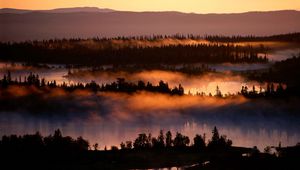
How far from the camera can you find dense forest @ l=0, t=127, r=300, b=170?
155513mm

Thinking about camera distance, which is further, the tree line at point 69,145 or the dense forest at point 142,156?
the tree line at point 69,145

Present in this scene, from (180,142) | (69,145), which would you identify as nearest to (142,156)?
(180,142)

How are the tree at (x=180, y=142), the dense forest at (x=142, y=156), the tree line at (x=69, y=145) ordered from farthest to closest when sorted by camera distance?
the tree at (x=180, y=142), the tree line at (x=69, y=145), the dense forest at (x=142, y=156)

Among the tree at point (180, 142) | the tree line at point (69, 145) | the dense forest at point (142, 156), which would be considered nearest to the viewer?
the dense forest at point (142, 156)

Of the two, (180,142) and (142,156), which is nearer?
(142,156)

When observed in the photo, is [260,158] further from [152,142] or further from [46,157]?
[46,157]

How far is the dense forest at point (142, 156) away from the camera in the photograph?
15551 cm

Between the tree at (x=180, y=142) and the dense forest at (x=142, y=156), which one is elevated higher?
the tree at (x=180, y=142)

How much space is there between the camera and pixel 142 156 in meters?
170

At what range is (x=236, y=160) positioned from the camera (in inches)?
6280

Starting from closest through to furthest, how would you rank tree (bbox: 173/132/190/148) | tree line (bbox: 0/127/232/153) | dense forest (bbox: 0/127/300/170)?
dense forest (bbox: 0/127/300/170), tree line (bbox: 0/127/232/153), tree (bbox: 173/132/190/148)

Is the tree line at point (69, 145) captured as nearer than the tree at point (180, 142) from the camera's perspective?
Yes

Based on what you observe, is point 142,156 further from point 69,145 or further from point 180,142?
point 69,145

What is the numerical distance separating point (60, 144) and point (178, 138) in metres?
35.0
